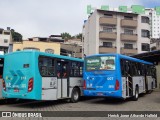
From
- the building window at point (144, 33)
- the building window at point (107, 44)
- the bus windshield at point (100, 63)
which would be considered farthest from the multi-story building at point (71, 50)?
the bus windshield at point (100, 63)

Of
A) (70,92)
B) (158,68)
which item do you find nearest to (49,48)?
(158,68)

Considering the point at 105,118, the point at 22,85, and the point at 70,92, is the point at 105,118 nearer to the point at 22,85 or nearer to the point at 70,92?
the point at 22,85

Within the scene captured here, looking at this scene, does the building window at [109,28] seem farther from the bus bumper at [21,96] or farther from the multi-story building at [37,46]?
the bus bumper at [21,96]

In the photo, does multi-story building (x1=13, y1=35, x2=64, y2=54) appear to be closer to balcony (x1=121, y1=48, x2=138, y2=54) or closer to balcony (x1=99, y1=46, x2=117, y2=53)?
balcony (x1=99, y1=46, x2=117, y2=53)

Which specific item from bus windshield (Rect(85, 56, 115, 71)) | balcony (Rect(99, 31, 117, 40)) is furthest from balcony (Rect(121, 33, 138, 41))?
bus windshield (Rect(85, 56, 115, 71))

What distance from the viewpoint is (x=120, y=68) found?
1566 cm

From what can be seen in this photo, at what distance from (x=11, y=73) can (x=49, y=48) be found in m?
41.0

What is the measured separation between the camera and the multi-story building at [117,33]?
55.1 metres

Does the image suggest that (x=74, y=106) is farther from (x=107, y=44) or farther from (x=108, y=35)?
(x=107, y=44)

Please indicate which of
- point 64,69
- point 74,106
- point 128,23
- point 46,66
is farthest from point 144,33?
point 46,66

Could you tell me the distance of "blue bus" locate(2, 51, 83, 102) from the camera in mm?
13344

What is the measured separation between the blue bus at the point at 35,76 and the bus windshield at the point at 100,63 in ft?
4.98

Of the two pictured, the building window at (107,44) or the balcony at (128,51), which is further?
the balcony at (128,51)

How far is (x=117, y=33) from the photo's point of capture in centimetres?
5634
